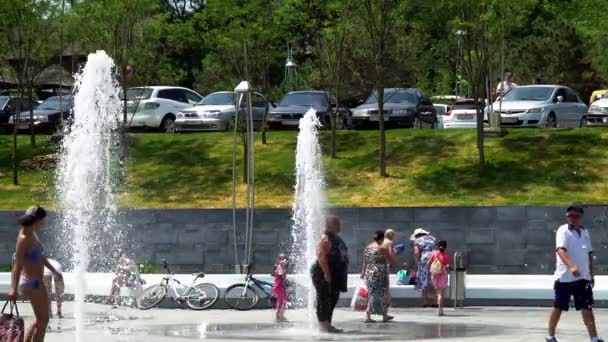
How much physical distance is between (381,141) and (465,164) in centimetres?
207

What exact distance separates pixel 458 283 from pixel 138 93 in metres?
18.5

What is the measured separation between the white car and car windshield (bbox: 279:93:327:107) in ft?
10.3

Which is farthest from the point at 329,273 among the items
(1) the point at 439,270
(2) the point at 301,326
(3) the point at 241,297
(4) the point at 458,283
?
(4) the point at 458,283

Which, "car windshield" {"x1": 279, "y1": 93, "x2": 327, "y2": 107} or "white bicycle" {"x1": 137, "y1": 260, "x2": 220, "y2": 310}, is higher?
"car windshield" {"x1": 279, "y1": 93, "x2": 327, "y2": 107}

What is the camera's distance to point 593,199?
28.0 meters

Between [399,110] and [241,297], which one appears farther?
[399,110]

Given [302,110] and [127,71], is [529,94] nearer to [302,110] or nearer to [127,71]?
[302,110]

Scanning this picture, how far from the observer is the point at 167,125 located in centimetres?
3862

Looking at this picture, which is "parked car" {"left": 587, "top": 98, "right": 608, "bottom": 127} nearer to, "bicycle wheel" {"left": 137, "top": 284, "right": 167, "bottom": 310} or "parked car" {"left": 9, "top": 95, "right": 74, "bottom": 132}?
"parked car" {"left": 9, "top": 95, "right": 74, "bottom": 132}

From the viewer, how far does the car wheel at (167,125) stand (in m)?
38.6

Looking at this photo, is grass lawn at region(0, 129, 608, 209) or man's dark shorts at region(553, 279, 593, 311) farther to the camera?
grass lawn at region(0, 129, 608, 209)

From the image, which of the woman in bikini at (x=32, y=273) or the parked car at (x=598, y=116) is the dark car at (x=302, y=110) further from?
the woman in bikini at (x=32, y=273)

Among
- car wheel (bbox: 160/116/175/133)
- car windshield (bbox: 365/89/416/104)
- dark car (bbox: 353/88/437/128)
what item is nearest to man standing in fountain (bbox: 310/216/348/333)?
dark car (bbox: 353/88/437/128)

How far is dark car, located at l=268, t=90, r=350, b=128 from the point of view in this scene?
3609 centimetres
